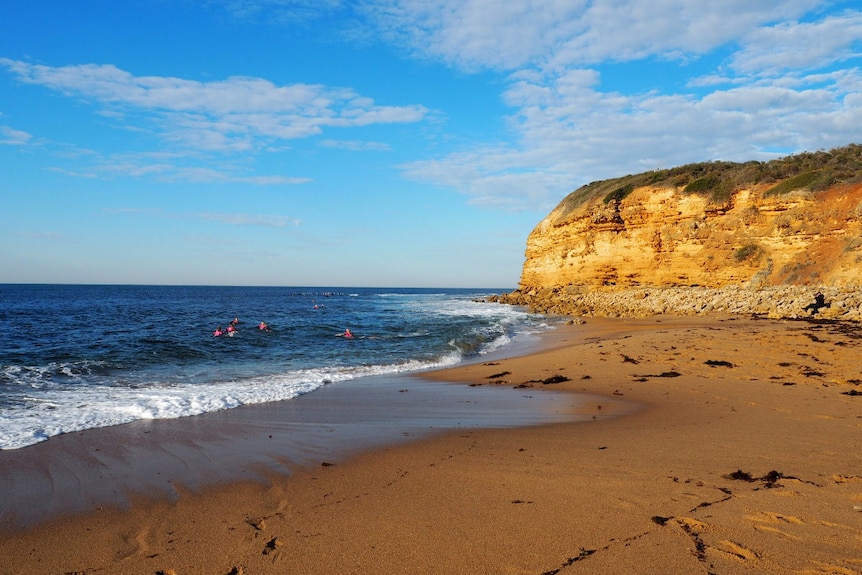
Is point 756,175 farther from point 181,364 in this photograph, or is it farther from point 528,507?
point 528,507

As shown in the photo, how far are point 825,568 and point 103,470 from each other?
681 cm

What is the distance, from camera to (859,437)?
612 centimetres

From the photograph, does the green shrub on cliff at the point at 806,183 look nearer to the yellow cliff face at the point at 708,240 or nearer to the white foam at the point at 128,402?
the yellow cliff face at the point at 708,240

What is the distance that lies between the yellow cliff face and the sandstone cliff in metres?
0.07

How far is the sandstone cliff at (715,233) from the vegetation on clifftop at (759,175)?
0.24 ft

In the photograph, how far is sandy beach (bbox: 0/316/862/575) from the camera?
3.56 meters

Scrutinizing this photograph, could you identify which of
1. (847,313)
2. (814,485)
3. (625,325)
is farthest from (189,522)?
(847,313)

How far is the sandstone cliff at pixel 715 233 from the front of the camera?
26.5 meters

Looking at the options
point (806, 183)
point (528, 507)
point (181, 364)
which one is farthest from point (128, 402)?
point (806, 183)

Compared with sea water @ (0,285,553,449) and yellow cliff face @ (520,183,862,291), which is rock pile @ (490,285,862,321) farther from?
sea water @ (0,285,553,449)

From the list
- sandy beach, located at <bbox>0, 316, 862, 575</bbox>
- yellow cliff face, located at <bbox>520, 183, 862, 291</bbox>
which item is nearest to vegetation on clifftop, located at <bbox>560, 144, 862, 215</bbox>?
yellow cliff face, located at <bbox>520, 183, 862, 291</bbox>

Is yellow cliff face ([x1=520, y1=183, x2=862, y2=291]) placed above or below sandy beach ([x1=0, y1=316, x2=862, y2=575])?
above

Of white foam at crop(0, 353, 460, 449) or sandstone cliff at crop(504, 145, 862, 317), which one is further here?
sandstone cliff at crop(504, 145, 862, 317)

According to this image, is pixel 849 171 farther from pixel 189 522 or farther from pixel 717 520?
pixel 189 522
